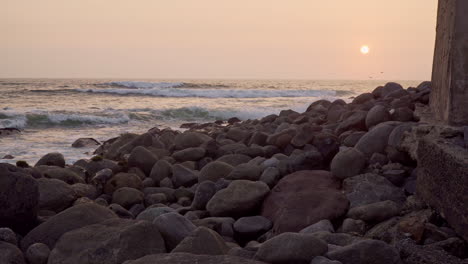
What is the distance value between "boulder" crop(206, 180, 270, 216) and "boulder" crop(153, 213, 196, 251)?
1.20m

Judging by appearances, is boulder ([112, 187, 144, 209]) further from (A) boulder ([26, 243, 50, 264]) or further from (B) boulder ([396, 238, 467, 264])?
(B) boulder ([396, 238, 467, 264])

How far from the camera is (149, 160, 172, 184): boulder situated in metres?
6.25

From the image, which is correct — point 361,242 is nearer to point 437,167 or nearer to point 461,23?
point 437,167

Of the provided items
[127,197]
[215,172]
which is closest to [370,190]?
[215,172]

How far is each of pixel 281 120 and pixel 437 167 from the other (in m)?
6.69

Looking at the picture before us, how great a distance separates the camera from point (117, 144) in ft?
29.9

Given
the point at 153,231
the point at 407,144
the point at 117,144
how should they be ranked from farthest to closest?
1. the point at 117,144
2. the point at 407,144
3. the point at 153,231

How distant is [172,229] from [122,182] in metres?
2.69

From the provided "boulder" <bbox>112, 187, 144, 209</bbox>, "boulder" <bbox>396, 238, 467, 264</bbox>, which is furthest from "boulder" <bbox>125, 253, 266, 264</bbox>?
"boulder" <bbox>112, 187, 144, 209</bbox>

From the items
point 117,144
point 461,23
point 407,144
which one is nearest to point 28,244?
point 407,144

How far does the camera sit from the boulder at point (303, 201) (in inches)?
161

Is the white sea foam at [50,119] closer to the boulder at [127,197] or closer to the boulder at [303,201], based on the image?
the boulder at [127,197]

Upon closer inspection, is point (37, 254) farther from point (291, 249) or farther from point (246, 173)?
point (246, 173)

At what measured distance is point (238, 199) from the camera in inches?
178
